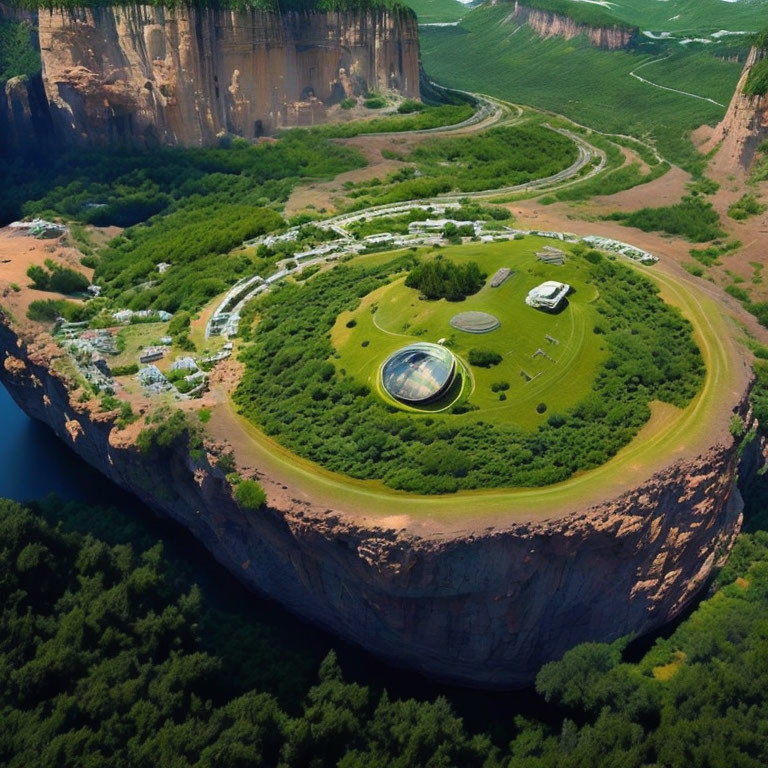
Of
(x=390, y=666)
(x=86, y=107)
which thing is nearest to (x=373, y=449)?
(x=390, y=666)

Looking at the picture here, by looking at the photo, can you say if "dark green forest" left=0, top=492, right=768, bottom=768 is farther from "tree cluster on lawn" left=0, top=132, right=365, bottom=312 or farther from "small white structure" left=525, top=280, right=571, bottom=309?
"tree cluster on lawn" left=0, top=132, right=365, bottom=312

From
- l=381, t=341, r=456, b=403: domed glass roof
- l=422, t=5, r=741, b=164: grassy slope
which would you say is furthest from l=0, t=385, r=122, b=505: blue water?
l=422, t=5, r=741, b=164: grassy slope

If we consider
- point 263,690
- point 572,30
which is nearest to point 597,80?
point 572,30

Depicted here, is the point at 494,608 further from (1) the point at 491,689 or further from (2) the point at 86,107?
(2) the point at 86,107

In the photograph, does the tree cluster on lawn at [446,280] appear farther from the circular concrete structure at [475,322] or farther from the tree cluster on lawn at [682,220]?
the tree cluster on lawn at [682,220]

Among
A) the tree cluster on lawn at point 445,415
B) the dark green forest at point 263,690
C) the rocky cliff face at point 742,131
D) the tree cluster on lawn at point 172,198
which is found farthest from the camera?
the rocky cliff face at point 742,131

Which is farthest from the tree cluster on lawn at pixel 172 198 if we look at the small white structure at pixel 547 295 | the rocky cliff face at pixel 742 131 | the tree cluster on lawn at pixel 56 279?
the rocky cliff face at pixel 742 131

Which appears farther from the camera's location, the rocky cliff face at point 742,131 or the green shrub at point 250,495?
the rocky cliff face at point 742,131
